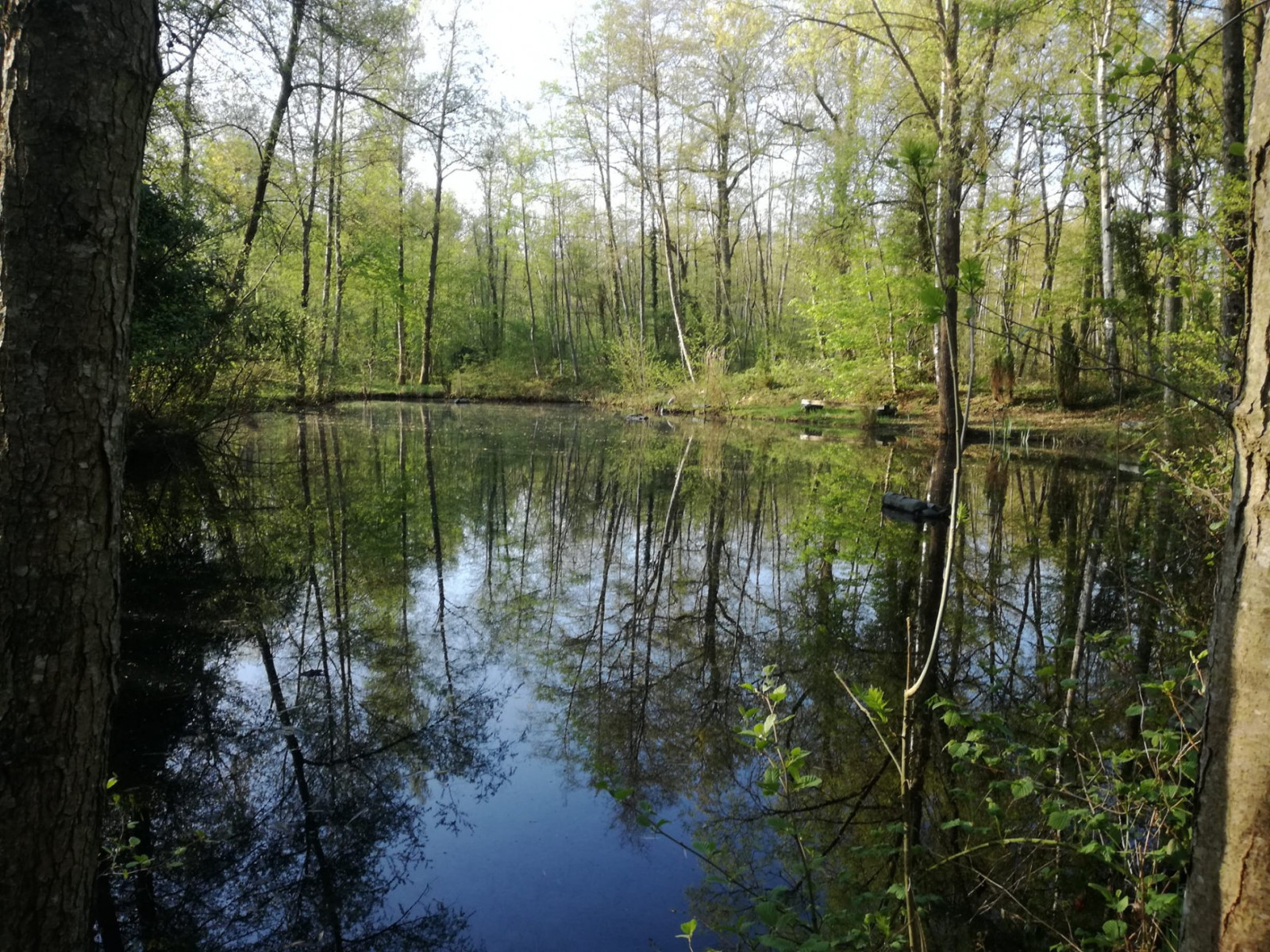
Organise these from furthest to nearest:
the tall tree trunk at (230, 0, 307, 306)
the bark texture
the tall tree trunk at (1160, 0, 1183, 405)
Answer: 1. the tall tree trunk at (230, 0, 307, 306)
2. the tall tree trunk at (1160, 0, 1183, 405)
3. the bark texture

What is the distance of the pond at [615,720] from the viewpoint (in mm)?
2277

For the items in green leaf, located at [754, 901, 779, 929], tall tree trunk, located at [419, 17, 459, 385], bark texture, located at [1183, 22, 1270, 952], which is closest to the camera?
bark texture, located at [1183, 22, 1270, 952]

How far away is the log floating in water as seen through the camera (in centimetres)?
825

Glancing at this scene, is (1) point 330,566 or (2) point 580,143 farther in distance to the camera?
(2) point 580,143

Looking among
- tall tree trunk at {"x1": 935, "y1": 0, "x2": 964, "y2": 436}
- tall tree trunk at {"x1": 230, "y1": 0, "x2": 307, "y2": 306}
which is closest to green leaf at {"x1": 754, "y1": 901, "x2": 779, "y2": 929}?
tall tree trunk at {"x1": 935, "y1": 0, "x2": 964, "y2": 436}

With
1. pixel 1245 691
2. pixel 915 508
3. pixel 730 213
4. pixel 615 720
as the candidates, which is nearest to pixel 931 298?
pixel 1245 691

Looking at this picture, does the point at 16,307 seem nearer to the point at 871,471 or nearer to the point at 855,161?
the point at 871,471

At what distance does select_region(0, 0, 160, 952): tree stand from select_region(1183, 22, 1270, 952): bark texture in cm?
200

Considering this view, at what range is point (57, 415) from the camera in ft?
4.53

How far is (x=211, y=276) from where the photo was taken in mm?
8594

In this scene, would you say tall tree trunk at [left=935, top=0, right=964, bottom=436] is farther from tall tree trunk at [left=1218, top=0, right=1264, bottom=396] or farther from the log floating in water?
tall tree trunk at [left=1218, top=0, right=1264, bottom=396]

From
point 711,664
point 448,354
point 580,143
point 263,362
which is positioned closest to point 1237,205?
point 711,664

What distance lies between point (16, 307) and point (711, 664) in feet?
11.9

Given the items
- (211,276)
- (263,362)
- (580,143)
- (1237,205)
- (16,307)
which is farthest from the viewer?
(580,143)
